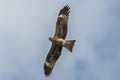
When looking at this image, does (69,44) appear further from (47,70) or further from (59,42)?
(47,70)

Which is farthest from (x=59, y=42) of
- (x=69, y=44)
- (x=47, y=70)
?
(x=47, y=70)

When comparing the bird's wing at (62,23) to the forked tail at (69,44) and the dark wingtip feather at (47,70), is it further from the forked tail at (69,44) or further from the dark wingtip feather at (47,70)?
the dark wingtip feather at (47,70)

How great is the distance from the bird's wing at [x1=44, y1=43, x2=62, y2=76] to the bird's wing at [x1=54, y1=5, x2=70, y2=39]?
3.42 ft

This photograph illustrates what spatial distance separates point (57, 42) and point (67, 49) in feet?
4.03

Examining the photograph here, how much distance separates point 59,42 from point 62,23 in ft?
4.56

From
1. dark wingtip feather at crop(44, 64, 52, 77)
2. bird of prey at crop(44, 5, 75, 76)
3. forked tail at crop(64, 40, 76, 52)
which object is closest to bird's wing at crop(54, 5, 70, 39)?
bird of prey at crop(44, 5, 75, 76)

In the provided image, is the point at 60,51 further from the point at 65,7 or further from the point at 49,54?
the point at 65,7

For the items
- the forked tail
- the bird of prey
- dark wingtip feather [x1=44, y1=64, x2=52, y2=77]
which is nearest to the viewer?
the forked tail

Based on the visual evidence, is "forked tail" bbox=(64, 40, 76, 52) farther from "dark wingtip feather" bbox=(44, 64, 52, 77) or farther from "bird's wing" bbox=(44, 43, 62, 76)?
"dark wingtip feather" bbox=(44, 64, 52, 77)

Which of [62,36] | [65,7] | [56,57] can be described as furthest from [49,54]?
A: [65,7]

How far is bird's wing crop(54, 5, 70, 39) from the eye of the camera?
20.6 meters

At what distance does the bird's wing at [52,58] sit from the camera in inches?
848

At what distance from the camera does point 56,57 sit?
2189cm

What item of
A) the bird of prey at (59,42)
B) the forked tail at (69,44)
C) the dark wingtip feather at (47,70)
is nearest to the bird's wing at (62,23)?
the bird of prey at (59,42)
